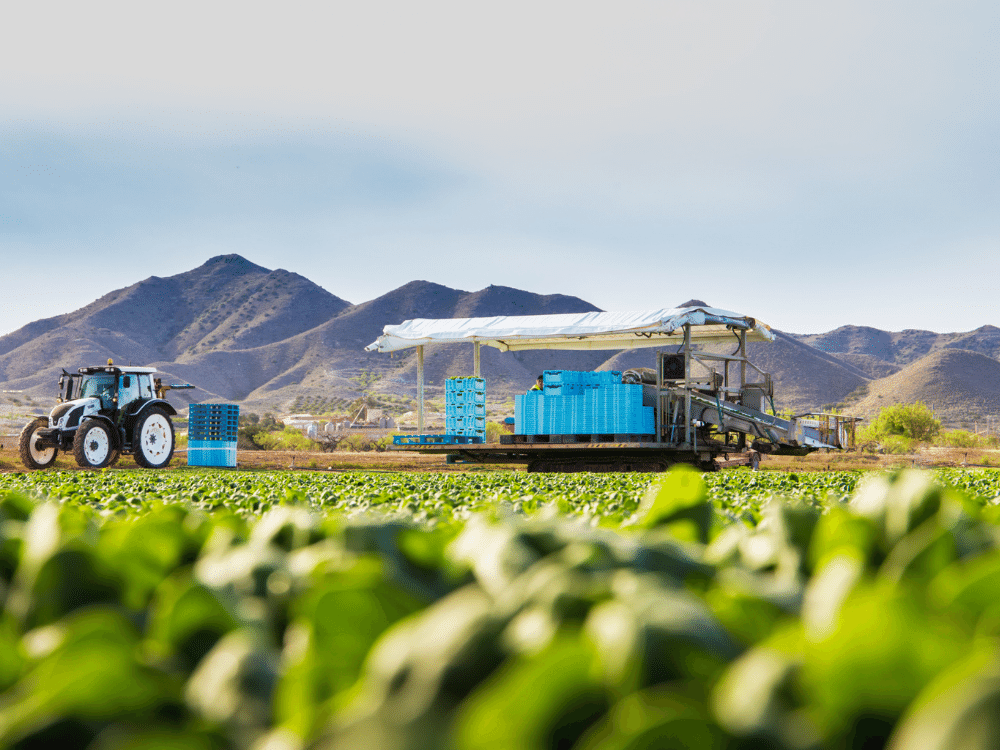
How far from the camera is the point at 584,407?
1725 cm

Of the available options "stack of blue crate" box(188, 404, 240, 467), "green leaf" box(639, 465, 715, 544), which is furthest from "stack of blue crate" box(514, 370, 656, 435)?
"green leaf" box(639, 465, 715, 544)

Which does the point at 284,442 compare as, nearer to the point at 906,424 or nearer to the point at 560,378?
the point at 560,378

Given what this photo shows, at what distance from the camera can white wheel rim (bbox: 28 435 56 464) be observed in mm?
19953

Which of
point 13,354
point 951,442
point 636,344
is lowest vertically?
point 951,442

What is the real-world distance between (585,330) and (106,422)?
1204 centimetres

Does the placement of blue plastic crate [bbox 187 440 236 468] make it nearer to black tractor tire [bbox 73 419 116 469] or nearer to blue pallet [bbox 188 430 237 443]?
blue pallet [bbox 188 430 237 443]

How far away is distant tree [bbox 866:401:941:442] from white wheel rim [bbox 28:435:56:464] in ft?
120

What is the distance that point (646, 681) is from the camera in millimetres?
530

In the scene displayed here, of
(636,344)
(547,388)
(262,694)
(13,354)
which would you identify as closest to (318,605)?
(262,694)

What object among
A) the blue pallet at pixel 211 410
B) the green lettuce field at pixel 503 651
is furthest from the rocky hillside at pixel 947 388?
the green lettuce field at pixel 503 651

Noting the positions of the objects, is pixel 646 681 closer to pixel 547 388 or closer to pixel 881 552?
pixel 881 552

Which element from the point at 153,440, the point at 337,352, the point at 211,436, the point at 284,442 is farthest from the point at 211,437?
the point at 337,352

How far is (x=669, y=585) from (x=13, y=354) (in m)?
121

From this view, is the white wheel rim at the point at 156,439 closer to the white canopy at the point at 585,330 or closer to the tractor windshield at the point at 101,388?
the tractor windshield at the point at 101,388
